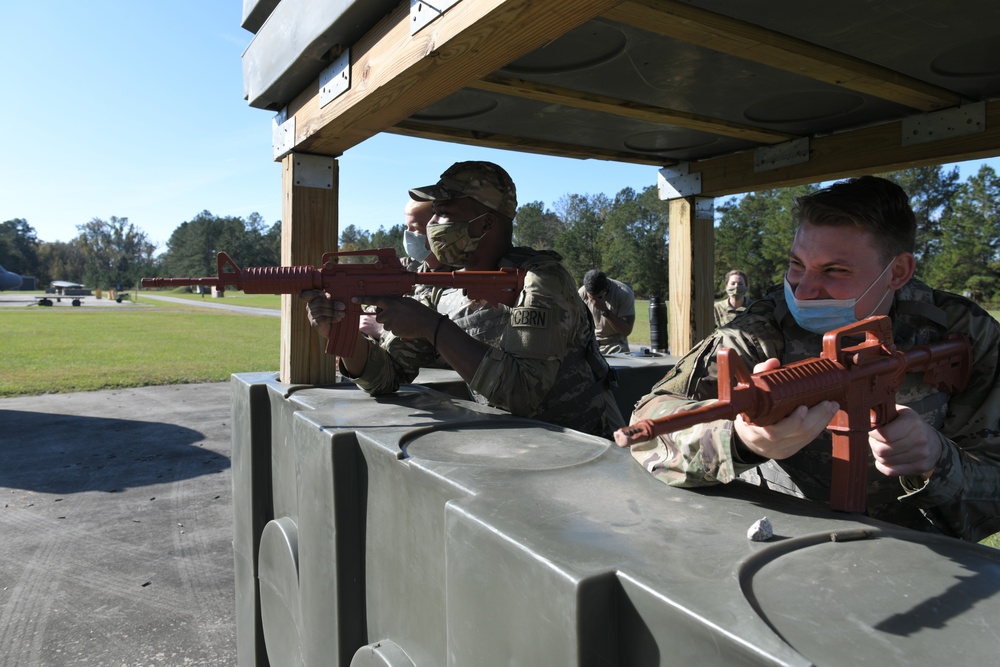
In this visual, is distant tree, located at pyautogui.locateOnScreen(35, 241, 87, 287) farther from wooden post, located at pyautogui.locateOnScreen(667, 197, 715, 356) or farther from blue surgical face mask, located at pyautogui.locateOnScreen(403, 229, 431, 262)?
wooden post, located at pyautogui.locateOnScreen(667, 197, 715, 356)

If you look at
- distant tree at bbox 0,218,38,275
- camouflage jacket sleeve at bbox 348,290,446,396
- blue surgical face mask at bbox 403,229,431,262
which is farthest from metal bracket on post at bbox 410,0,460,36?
distant tree at bbox 0,218,38,275

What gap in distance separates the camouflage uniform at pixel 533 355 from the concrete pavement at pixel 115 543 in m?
1.71

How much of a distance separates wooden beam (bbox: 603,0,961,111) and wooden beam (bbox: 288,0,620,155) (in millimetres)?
372

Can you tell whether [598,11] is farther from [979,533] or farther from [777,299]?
[979,533]

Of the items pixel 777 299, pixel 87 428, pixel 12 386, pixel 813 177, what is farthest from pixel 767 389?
pixel 12 386

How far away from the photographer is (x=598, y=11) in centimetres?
135

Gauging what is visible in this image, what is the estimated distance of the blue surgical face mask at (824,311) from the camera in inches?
59.8

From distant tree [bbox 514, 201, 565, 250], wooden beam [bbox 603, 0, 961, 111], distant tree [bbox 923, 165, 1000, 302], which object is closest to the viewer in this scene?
wooden beam [bbox 603, 0, 961, 111]

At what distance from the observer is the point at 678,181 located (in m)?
3.86

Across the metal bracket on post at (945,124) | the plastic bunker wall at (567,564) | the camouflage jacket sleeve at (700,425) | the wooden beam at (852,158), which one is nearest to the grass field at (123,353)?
the wooden beam at (852,158)

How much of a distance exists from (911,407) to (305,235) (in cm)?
212

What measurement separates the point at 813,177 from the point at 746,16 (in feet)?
5.45

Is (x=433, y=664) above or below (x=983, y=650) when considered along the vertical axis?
below

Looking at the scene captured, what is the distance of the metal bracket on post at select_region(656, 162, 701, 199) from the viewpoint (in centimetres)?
379
